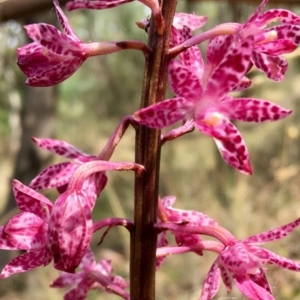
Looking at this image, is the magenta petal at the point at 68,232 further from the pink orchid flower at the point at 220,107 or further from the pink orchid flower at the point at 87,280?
the pink orchid flower at the point at 87,280

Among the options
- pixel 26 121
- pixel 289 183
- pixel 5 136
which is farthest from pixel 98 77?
pixel 26 121

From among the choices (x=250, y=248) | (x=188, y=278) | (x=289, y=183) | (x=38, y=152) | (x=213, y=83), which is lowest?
(x=188, y=278)

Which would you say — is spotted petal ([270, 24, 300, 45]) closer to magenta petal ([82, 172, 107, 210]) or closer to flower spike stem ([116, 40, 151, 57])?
flower spike stem ([116, 40, 151, 57])

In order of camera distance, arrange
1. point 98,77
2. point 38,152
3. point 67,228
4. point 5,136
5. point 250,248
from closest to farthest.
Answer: point 67,228
point 250,248
point 38,152
point 98,77
point 5,136

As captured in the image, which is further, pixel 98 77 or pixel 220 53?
pixel 98 77

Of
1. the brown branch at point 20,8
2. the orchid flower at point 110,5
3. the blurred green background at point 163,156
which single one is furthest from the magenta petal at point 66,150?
the blurred green background at point 163,156

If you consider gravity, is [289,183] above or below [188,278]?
above

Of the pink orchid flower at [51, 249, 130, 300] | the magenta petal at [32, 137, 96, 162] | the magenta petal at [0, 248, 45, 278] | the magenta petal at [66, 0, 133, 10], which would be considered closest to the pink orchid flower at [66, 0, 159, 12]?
the magenta petal at [66, 0, 133, 10]

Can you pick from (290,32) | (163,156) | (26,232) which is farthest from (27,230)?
(163,156)

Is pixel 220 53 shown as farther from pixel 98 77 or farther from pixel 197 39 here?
pixel 98 77
